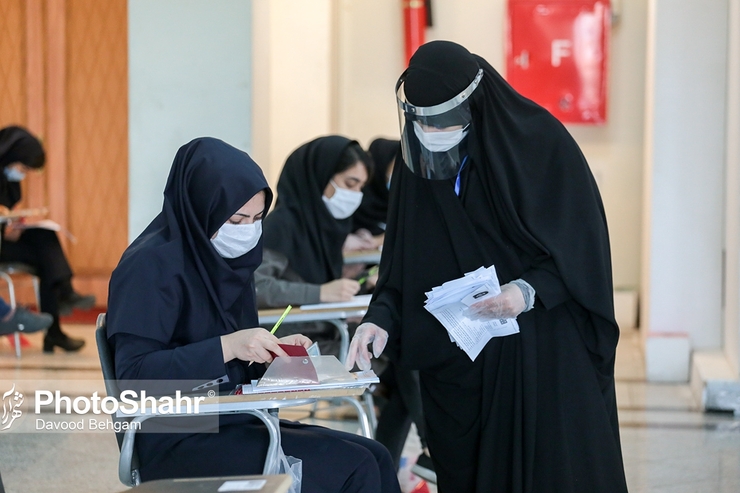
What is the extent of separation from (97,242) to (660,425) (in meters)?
4.25

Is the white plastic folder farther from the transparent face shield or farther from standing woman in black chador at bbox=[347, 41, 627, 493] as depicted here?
the transparent face shield

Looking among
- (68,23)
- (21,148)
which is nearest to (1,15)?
(68,23)

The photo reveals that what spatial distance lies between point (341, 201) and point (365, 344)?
147 cm

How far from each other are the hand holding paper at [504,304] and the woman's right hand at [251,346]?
19.3 inches

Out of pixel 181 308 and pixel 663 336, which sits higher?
pixel 181 308

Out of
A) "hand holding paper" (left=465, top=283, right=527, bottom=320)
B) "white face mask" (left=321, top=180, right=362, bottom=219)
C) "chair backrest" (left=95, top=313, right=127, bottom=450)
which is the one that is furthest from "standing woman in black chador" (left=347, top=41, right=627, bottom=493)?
"white face mask" (left=321, top=180, right=362, bottom=219)

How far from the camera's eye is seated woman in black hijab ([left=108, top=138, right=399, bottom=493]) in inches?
75.5

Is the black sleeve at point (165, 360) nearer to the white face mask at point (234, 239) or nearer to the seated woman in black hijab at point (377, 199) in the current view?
the white face mask at point (234, 239)

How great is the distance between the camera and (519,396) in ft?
7.01

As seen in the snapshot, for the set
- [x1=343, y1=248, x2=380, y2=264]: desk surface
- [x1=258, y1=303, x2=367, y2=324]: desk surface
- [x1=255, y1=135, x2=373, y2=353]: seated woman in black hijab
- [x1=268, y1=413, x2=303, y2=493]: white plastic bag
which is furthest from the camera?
[x1=343, y1=248, x2=380, y2=264]: desk surface

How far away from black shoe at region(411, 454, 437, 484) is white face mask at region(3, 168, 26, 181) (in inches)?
139

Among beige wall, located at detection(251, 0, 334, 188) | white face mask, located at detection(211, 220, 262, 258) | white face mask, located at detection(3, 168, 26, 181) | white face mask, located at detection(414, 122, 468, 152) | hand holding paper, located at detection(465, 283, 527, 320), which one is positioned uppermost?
beige wall, located at detection(251, 0, 334, 188)

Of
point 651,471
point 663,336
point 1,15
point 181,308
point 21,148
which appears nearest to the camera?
point 181,308

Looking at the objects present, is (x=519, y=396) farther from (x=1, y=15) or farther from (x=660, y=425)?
(x=1, y=15)
